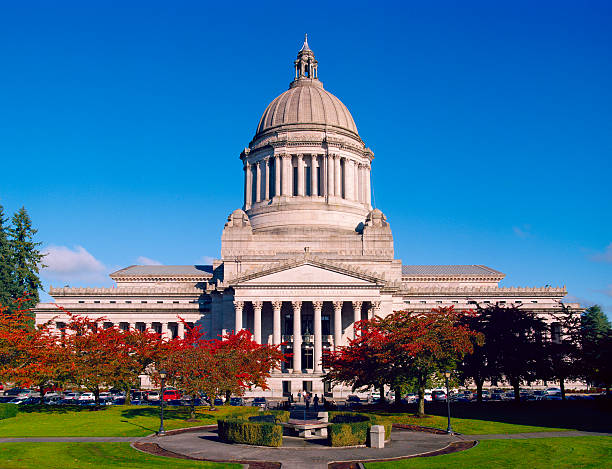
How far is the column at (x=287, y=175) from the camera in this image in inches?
4013

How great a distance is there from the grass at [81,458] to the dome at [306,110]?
78115mm

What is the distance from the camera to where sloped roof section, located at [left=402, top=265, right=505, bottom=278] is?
105 m

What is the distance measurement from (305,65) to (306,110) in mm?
14019

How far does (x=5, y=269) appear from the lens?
103m

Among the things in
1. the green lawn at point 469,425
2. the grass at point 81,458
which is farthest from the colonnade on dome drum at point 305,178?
the grass at point 81,458

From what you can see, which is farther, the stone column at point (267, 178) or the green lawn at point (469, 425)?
the stone column at point (267, 178)

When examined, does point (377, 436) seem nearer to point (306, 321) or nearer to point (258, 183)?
point (306, 321)

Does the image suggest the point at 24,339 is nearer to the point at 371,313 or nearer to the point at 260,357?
the point at 260,357

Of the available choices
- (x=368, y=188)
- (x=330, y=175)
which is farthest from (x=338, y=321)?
(x=368, y=188)

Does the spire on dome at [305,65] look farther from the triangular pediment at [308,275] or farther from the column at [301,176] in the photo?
the triangular pediment at [308,275]

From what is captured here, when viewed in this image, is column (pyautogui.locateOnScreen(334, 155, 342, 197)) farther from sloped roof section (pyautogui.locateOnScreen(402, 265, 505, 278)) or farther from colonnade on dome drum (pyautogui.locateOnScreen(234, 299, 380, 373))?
colonnade on dome drum (pyautogui.locateOnScreen(234, 299, 380, 373))

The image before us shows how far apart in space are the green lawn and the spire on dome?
79.6 meters

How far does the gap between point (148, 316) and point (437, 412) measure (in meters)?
55.2

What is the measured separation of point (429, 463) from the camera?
31062mm
